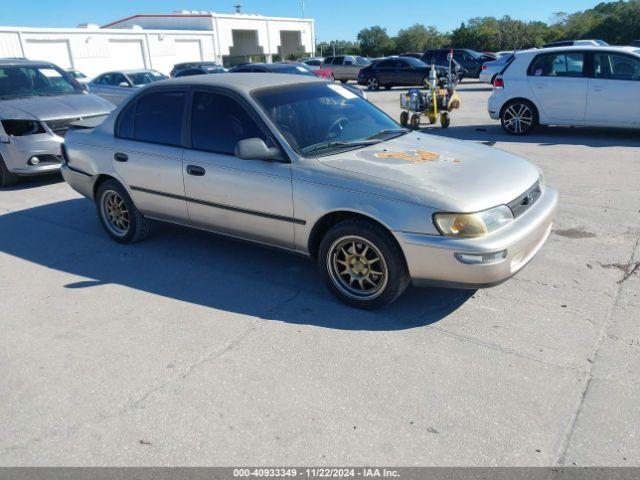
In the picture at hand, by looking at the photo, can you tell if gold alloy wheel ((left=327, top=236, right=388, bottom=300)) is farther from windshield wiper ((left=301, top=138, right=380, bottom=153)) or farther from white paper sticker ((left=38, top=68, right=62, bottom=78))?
white paper sticker ((left=38, top=68, right=62, bottom=78))

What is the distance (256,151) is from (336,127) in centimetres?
83

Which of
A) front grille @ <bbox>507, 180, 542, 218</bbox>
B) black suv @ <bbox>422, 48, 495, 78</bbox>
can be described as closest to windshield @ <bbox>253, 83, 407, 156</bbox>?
front grille @ <bbox>507, 180, 542, 218</bbox>

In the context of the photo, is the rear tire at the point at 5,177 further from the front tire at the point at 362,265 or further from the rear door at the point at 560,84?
the rear door at the point at 560,84

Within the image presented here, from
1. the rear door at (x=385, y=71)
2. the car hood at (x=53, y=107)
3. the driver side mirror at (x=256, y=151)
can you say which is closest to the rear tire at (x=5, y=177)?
the car hood at (x=53, y=107)

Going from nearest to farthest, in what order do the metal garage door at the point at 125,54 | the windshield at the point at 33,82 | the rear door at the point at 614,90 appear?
the windshield at the point at 33,82 < the rear door at the point at 614,90 < the metal garage door at the point at 125,54

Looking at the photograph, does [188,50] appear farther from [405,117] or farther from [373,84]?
[405,117]

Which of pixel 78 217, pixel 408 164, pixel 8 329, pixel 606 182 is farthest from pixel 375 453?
pixel 606 182

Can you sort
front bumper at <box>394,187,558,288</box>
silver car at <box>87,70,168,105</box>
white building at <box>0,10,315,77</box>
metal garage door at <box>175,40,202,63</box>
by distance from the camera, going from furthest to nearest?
metal garage door at <box>175,40,202,63</box> → white building at <box>0,10,315,77</box> → silver car at <box>87,70,168,105</box> → front bumper at <box>394,187,558,288</box>

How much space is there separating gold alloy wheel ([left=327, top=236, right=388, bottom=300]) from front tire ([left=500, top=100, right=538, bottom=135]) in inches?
312

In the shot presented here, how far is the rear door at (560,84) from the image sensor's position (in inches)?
386

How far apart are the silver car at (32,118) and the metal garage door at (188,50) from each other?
3869 centimetres

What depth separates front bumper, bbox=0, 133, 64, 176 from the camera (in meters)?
8.05

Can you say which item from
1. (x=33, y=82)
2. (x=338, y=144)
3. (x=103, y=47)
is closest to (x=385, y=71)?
(x=33, y=82)

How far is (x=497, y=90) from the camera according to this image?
10.7 m
